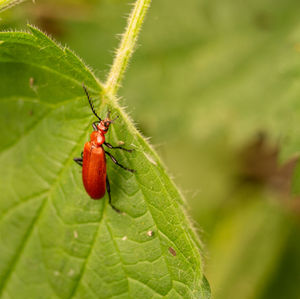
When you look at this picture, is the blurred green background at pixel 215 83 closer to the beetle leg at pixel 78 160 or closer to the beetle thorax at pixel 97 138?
the beetle thorax at pixel 97 138

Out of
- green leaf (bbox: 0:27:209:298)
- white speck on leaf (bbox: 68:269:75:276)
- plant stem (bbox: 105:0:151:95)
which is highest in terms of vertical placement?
plant stem (bbox: 105:0:151:95)

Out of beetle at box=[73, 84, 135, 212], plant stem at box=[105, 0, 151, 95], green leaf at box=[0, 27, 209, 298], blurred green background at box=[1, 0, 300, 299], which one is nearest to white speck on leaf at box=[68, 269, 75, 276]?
green leaf at box=[0, 27, 209, 298]

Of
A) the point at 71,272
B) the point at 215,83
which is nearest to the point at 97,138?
the point at 71,272

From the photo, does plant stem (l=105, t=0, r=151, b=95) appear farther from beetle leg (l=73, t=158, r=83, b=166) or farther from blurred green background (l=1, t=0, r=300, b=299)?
blurred green background (l=1, t=0, r=300, b=299)

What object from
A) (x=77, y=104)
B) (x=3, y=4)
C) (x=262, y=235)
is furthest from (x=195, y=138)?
(x=3, y=4)

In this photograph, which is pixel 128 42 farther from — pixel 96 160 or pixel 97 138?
pixel 96 160

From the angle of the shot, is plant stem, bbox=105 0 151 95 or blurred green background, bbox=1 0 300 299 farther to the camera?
blurred green background, bbox=1 0 300 299
